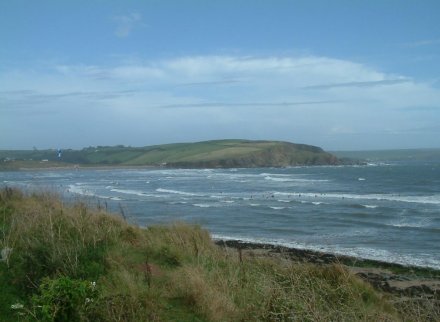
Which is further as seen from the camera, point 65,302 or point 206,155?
point 206,155

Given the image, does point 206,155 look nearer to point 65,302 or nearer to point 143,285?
point 143,285

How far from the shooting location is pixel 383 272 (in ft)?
59.4

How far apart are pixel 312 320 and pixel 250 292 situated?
252cm

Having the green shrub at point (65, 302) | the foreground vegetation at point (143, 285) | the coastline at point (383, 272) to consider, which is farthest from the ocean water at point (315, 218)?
the green shrub at point (65, 302)

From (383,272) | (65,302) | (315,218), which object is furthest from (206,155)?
(65,302)

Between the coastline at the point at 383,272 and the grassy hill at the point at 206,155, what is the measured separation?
361ft

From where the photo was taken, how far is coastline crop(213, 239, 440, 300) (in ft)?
Answer: 50.4

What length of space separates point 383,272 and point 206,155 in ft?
423

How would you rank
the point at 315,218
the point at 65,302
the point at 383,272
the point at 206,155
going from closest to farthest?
the point at 65,302
the point at 383,272
the point at 315,218
the point at 206,155

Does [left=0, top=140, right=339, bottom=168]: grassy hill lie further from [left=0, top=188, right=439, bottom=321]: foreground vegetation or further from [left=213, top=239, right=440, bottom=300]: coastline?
[left=0, top=188, right=439, bottom=321]: foreground vegetation

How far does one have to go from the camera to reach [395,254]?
21.6m

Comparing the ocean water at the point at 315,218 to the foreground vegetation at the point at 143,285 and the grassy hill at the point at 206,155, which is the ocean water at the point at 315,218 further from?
the grassy hill at the point at 206,155

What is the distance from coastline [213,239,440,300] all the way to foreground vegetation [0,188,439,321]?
3511mm

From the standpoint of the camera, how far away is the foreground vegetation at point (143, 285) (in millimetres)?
6137
